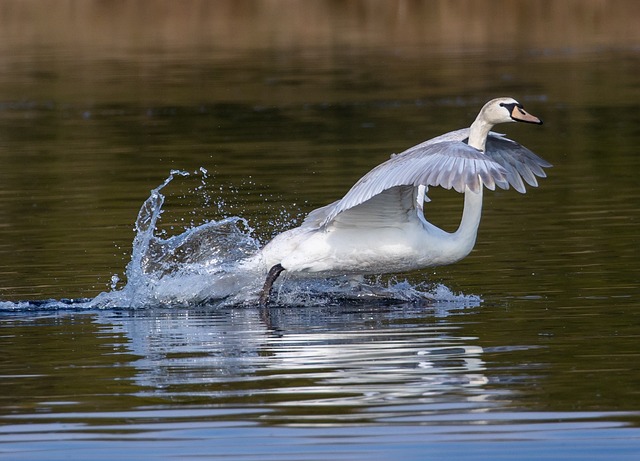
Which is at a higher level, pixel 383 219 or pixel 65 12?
pixel 65 12

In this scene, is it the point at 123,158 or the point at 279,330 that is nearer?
the point at 279,330

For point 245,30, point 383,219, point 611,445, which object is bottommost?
point 611,445

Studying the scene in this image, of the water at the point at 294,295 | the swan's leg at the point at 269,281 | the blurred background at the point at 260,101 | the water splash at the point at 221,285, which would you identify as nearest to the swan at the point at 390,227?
the swan's leg at the point at 269,281

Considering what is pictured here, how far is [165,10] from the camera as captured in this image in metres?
48.6

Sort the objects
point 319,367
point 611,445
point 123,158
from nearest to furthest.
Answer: point 611,445, point 319,367, point 123,158

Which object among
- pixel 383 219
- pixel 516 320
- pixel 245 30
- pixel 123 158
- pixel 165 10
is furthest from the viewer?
pixel 165 10

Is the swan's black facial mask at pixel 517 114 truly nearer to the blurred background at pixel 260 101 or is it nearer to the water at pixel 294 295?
the water at pixel 294 295

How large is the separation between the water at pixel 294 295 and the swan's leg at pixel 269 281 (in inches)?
7.9

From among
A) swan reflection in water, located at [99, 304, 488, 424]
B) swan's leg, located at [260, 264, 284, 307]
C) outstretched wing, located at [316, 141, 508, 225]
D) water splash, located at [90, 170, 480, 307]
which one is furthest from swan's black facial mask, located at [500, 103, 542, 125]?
swan's leg, located at [260, 264, 284, 307]

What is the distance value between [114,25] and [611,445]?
4058cm

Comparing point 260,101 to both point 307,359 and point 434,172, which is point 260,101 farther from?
point 307,359

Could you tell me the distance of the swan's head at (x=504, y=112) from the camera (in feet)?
37.3

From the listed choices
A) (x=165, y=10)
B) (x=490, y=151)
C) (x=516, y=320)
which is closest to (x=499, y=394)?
(x=516, y=320)

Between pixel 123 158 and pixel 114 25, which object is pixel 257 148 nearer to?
pixel 123 158
